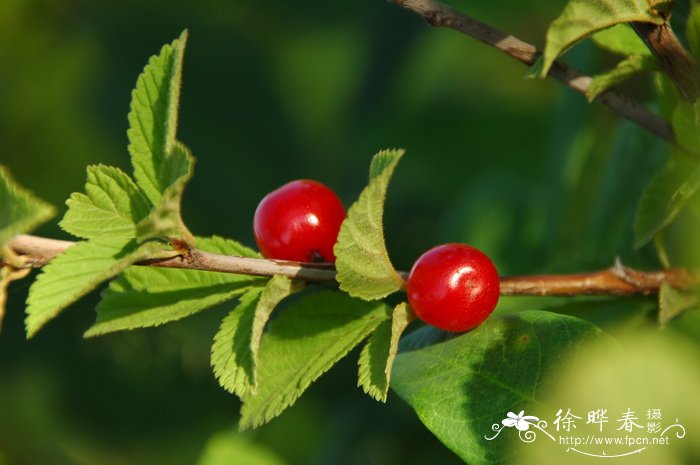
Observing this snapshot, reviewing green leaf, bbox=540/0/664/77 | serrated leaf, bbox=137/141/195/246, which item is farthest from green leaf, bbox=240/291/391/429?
green leaf, bbox=540/0/664/77

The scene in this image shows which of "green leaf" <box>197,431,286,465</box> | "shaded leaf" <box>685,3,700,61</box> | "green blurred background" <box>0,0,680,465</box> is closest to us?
"shaded leaf" <box>685,3,700,61</box>

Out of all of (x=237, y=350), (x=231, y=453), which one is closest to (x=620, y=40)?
(x=237, y=350)

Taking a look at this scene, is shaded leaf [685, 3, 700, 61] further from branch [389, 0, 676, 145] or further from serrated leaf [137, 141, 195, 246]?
serrated leaf [137, 141, 195, 246]

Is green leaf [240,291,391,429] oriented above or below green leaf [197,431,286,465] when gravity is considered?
above

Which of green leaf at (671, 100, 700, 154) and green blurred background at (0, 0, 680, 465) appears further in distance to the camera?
green blurred background at (0, 0, 680, 465)

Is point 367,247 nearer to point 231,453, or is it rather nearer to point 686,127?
point 686,127

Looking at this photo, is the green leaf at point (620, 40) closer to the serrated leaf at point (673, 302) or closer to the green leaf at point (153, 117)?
the serrated leaf at point (673, 302)

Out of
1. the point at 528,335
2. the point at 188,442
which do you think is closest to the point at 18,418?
the point at 188,442

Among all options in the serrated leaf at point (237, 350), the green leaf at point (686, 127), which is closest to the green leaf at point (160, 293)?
the serrated leaf at point (237, 350)
